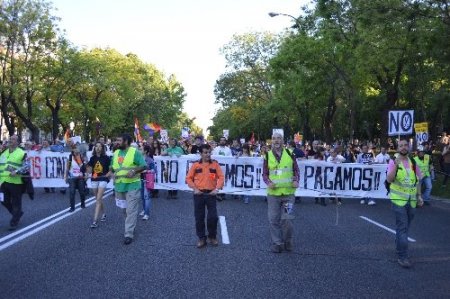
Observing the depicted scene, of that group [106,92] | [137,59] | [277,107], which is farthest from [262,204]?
[137,59]

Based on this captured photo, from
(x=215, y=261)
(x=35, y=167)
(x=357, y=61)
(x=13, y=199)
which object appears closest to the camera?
(x=215, y=261)

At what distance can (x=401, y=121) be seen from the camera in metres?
16.0

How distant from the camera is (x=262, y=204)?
600 inches

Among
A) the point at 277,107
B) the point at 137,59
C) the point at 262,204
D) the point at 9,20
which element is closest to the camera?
the point at 262,204

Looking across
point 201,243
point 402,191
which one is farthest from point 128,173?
point 402,191

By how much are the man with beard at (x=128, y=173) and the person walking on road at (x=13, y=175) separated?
8.10 feet

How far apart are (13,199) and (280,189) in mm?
5495

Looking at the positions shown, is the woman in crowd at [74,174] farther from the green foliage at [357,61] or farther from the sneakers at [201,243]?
the green foliage at [357,61]

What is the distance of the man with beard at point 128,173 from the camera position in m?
9.16

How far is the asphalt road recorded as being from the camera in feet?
20.4

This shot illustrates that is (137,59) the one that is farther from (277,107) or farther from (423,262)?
(423,262)

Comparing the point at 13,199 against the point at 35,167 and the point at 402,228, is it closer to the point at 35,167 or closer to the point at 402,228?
the point at 402,228

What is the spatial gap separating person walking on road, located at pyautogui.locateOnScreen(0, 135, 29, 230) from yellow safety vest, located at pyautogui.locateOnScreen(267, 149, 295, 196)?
5.10m

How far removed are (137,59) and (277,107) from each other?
2750 centimetres
